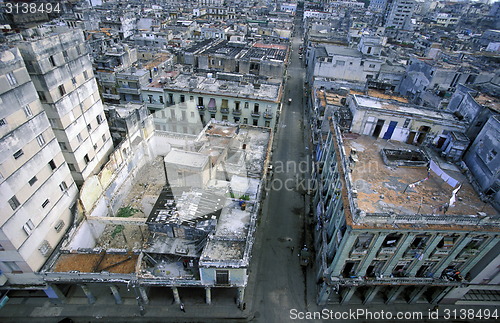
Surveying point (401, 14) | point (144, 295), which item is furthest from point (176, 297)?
point (401, 14)

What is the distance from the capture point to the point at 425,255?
27.2 m

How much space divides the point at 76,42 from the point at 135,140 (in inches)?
646

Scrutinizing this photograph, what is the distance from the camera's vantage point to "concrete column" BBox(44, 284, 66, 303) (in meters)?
29.3

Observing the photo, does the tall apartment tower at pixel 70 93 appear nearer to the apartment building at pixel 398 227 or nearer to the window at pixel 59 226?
the window at pixel 59 226

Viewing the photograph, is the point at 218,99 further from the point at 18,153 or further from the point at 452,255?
the point at 452,255

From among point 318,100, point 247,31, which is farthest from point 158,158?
point 247,31

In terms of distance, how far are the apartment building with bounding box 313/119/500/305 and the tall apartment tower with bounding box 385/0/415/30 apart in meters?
164

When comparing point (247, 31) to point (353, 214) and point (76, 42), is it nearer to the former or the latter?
point (76, 42)

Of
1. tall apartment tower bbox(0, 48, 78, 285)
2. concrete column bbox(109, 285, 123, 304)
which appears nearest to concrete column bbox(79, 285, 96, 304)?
concrete column bbox(109, 285, 123, 304)

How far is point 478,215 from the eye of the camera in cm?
2438

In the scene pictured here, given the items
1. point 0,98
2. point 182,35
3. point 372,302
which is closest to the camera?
point 0,98

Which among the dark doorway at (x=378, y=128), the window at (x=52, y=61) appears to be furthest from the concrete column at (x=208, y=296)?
the window at (x=52, y=61)

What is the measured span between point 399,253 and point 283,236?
16.7m

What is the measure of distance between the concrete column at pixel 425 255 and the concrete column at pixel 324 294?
8781 millimetres
